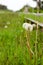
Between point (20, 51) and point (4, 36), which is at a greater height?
point (20, 51)

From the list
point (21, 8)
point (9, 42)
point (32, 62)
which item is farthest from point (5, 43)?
point (21, 8)

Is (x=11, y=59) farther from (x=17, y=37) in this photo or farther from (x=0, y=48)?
(x=17, y=37)

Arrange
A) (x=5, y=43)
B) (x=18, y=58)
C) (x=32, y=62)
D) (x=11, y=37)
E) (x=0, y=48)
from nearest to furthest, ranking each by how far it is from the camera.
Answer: (x=32, y=62) < (x=18, y=58) < (x=0, y=48) < (x=5, y=43) < (x=11, y=37)

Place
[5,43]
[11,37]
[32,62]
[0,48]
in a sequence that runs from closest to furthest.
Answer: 1. [32,62]
2. [0,48]
3. [5,43]
4. [11,37]

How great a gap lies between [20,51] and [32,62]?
0.73 meters

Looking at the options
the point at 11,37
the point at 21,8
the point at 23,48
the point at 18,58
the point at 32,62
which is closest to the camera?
the point at 32,62

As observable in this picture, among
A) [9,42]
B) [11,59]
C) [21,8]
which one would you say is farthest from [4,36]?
[21,8]

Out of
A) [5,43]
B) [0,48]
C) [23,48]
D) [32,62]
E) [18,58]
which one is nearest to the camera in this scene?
[32,62]

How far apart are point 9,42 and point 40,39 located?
0.73 m

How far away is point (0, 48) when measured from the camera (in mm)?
5172

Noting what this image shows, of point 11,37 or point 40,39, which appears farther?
point 11,37

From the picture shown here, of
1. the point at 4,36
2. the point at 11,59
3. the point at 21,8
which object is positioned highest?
the point at 11,59

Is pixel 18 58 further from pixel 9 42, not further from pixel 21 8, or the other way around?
pixel 21 8

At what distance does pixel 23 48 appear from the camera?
4.59 m
